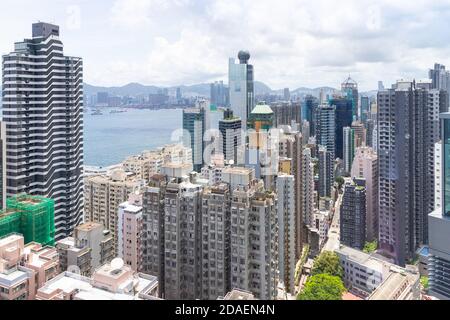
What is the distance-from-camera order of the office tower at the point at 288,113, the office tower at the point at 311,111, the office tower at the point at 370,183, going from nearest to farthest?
1. the office tower at the point at 370,183
2. the office tower at the point at 288,113
3. the office tower at the point at 311,111

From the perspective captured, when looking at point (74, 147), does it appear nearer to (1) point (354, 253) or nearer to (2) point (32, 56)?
(2) point (32, 56)

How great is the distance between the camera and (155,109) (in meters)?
5.24

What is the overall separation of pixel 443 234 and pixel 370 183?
563 cm

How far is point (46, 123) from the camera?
6.36m

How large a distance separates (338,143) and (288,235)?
8674mm

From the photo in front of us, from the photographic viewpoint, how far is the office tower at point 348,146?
→ 474 inches

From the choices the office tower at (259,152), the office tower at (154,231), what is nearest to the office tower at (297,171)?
the office tower at (259,152)

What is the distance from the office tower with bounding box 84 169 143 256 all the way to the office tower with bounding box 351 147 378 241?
4284 millimetres

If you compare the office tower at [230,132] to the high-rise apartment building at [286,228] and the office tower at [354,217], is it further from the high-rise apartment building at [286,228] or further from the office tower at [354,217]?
the high-rise apartment building at [286,228]

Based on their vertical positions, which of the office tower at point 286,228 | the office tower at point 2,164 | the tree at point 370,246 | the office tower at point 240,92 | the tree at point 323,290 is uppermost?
the office tower at point 240,92

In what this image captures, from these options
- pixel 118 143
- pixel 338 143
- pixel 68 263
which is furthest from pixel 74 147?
pixel 338 143

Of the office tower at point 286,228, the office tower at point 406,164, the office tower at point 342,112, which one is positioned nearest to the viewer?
the office tower at point 286,228

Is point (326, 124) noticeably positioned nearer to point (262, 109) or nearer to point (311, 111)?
point (311, 111)

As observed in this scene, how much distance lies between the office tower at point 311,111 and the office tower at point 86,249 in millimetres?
10714
